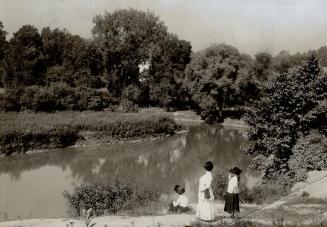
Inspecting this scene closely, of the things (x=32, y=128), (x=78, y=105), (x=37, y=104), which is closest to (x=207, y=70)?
(x=78, y=105)

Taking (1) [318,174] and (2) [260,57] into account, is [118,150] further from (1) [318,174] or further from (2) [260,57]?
(2) [260,57]

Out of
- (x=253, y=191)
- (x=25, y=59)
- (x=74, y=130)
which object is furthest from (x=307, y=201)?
(x=25, y=59)

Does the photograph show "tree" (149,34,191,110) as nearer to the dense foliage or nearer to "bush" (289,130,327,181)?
the dense foliage

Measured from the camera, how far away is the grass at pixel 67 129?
30.5 meters

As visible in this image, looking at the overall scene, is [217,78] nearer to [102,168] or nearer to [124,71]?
[124,71]

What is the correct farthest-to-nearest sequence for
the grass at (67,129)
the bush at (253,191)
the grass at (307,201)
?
the grass at (67,129), the bush at (253,191), the grass at (307,201)

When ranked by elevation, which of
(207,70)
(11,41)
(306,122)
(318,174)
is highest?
(11,41)

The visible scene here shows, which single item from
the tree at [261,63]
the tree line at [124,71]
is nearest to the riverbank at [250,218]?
the tree line at [124,71]

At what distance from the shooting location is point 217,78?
4841 cm

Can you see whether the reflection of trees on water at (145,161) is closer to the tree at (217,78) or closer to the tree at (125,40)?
the tree at (217,78)

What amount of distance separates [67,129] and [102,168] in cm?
705

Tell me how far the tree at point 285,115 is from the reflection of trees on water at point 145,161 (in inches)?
168

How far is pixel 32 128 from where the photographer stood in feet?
103

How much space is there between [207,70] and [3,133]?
24.3 metres
